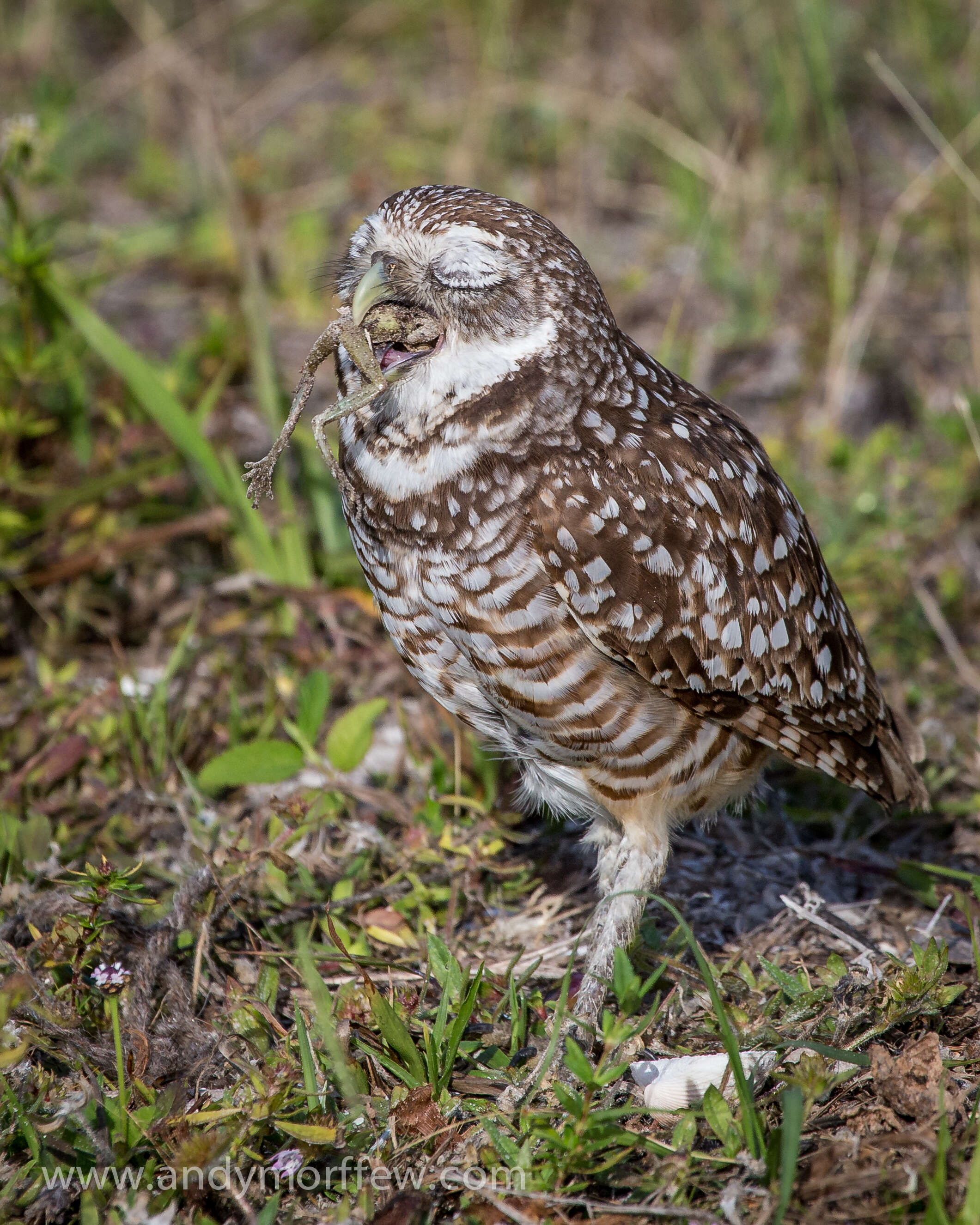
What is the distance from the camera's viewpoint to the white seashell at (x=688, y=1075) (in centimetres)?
258

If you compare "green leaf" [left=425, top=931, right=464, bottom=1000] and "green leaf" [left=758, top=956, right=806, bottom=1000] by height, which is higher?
"green leaf" [left=758, top=956, right=806, bottom=1000]

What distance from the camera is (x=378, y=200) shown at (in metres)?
6.07

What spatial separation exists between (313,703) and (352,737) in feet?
0.55

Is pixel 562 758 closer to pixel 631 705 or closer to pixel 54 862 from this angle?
pixel 631 705

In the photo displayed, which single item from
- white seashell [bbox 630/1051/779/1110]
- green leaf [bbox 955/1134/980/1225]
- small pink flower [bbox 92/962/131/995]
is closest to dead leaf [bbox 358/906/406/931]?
small pink flower [bbox 92/962/131/995]

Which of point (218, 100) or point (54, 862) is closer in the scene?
point (54, 862)

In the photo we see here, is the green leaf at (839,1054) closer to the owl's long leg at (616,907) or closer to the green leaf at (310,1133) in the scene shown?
the owl's long leg at (616,907)

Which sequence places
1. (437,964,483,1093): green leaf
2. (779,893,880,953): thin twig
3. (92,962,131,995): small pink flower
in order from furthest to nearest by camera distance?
(779,893,880,953): thin twig → (92,962,131,995): small pink flower → (437,964,483,1093): green leaf

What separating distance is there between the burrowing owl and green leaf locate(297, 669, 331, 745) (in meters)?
0.63

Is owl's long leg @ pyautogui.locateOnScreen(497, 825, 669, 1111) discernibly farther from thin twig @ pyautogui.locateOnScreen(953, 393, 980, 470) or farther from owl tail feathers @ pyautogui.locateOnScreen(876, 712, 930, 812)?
thin twig @ pyautogui.locateOnScreen(953, 393, 980, 470)

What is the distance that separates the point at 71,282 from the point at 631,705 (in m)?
2.92

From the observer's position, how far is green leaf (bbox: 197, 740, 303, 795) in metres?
3.33

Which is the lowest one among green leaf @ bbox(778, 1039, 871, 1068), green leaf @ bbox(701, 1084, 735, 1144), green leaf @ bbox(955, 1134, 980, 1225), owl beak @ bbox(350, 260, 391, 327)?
green leaf @ bbox(701, 1084, 735, 1144)

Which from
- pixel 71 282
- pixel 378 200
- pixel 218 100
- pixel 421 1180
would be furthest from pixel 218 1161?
pixel 218 100
